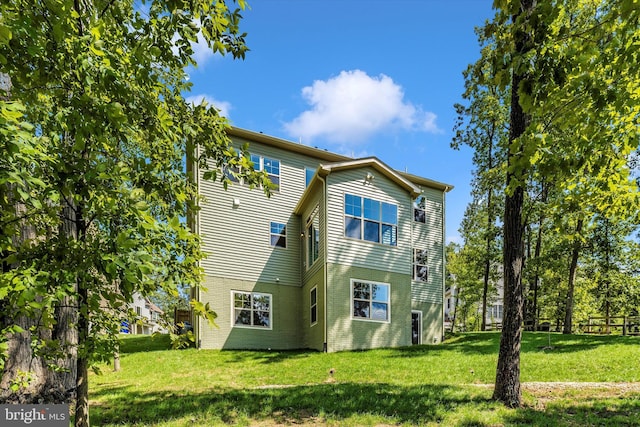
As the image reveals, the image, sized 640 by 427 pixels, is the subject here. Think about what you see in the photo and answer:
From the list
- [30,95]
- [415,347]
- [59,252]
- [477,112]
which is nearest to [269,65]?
[30,95]

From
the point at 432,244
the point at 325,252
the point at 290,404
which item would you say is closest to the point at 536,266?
the point at 432,244

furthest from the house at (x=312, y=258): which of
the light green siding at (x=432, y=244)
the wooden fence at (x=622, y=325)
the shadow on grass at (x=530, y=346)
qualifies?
the wooden fence at (x=622, y=325)

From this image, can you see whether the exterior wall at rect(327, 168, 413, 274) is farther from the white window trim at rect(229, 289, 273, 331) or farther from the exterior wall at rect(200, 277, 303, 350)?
the white window trim at rect(229, 289, 273, 331)

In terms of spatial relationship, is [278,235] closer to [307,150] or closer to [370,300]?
[307,150]

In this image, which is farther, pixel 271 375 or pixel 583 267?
pixel 583 267

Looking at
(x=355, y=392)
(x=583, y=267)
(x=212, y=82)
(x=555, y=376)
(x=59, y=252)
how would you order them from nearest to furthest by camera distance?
(x=59, y=252)
(x=212, y=82)
(x=355, y=392)
(x=555, y=376)
(x=583, y=267)

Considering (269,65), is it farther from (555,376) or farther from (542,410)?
(555,376)

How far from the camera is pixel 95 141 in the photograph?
3158 mm

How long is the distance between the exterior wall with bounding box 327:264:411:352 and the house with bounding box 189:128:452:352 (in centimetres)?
4

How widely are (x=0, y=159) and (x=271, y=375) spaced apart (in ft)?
31.7

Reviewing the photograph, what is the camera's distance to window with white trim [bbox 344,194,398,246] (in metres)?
15.5

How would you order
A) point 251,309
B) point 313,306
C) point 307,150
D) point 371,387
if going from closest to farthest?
point 371,387 → point 313,306 → point 251,309 → point 307,150

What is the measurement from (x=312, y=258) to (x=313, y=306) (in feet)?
6.16

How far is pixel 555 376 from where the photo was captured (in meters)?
9.55
